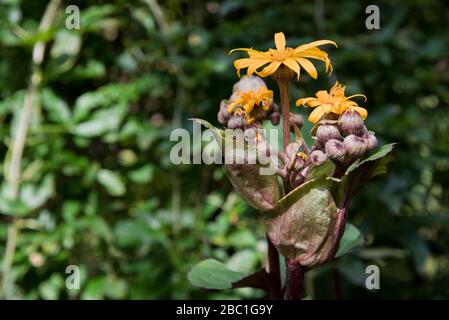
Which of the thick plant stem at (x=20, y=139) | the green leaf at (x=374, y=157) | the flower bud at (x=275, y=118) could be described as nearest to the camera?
the green leaf at (x=374, y=157)

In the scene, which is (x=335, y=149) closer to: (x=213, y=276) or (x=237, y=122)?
(x=237, y=122)

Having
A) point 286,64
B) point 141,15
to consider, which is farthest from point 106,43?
point 286,64

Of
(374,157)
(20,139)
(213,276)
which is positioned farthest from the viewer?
(20,139)

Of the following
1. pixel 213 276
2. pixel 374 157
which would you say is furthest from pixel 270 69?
pixel 213 276

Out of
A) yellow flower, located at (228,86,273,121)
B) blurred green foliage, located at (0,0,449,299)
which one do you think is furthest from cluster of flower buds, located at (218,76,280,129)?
blurred green foliage, located at (0,0,449,299)

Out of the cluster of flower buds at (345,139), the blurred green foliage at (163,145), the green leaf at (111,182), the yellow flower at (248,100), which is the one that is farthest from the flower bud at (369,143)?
the green leaf at (111,182)

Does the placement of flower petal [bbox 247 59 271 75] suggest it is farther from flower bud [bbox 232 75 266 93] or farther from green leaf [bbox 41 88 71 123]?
green leaf [bbox 41 88 71 123]

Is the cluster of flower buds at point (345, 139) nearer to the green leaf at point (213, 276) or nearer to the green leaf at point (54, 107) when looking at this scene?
the green leaf at point (213, 276)

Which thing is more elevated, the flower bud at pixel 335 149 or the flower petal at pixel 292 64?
the flower petal at pixel 292 64
